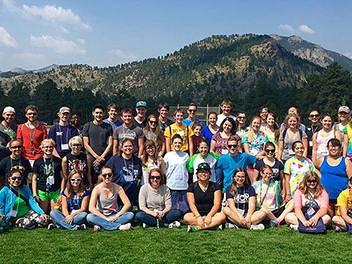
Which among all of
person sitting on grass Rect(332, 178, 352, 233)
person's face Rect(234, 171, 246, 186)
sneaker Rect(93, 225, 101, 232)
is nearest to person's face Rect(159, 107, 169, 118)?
person's face Rect(234, 171, 246, 186)

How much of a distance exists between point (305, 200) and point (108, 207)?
369cm

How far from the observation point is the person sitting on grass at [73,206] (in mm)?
8117

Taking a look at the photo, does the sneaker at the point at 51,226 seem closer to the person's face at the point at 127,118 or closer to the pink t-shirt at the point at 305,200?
the person's face at the point at 127,118

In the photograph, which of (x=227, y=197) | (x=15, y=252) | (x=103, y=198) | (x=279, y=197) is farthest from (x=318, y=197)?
(x=15, y=252)

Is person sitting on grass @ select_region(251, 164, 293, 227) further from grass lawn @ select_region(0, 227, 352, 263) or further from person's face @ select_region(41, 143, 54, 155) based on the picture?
person's face @ select_region(41, 143, 54, 155)

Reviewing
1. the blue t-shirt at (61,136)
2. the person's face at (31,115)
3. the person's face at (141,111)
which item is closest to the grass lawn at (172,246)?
the blue t-shirt at (61,136)

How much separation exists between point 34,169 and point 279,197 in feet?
16.1

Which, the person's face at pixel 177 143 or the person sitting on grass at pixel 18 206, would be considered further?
the person's face at pixel 177 143

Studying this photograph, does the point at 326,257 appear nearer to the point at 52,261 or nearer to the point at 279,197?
the point at 279,197

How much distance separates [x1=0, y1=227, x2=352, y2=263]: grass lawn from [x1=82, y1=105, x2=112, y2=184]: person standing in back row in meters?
1.92

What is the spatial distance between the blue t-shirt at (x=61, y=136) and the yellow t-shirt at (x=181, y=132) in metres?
2.12

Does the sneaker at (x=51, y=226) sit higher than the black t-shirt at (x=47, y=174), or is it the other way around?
the black t-shirt at (x=47, y=174)

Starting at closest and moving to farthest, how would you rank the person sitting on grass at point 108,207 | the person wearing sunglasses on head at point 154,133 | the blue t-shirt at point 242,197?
1. the person sitting on grass at point 108,207
2. the blue t-shirt at point 242,197
3. the person wearing sunglasses on head at point 154,133

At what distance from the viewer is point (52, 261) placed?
6285 millimetres
